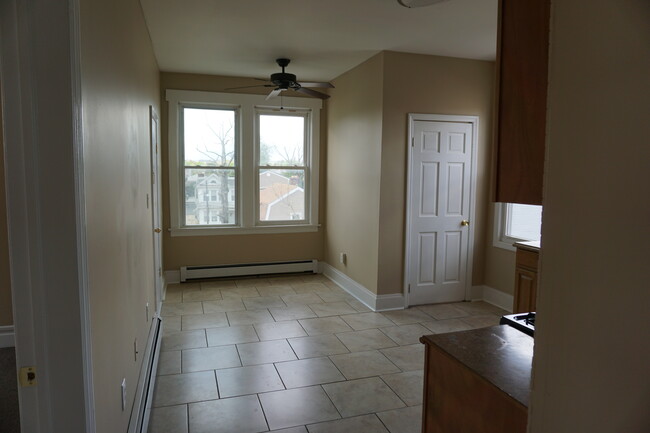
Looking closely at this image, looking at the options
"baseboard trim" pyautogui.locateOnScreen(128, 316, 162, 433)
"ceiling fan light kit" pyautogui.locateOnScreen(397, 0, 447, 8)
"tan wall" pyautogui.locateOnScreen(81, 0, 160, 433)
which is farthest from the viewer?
"ceiling fan light kit" pyautogui.locateOnScreen(397, 0, 447, 8)

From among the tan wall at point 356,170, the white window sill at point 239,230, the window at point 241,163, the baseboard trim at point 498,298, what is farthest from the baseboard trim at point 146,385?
the baseboard trim at point 498,298

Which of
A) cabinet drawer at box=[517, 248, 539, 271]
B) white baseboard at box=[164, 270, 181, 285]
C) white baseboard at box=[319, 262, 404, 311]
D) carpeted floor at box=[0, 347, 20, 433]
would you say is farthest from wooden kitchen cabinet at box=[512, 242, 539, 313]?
white baseboard at box=[164, 270, 181, 285]

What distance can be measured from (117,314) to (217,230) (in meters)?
4.08

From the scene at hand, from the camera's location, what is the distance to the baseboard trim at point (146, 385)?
246 centimetres

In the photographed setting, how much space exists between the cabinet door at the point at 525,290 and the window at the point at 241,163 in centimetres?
337

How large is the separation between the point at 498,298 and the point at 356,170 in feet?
7.46

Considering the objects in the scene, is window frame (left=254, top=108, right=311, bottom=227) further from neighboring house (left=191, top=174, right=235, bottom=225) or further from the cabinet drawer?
the cabinet drawer

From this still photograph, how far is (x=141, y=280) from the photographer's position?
124 inches

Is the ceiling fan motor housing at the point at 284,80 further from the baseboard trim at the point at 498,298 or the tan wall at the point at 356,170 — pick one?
the baseboard trim at the point at 498,298

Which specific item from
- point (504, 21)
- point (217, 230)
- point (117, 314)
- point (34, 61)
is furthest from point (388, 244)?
point (34, 61)

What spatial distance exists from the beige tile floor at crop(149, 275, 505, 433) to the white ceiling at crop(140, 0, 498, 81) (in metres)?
2.85

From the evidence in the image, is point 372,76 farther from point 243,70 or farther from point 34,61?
point 34,61

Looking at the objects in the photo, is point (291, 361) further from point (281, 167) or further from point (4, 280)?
point (281, 167)

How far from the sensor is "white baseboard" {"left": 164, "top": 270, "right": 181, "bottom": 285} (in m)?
5.92
